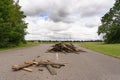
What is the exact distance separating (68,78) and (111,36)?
73062 millimetres

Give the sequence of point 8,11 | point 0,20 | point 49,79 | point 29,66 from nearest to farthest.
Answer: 1. point 49,79
2. point 29,66
3. point 0,20
4. point 8,11

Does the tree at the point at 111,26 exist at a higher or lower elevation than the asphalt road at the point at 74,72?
higher

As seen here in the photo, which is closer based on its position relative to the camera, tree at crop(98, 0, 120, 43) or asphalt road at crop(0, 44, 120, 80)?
asphalt road at crop(0, 44, 120, 80)

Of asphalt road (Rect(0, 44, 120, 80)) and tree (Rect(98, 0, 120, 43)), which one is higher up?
tree (Rect(98, 0, 120, 43))

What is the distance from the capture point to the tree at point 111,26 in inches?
3103

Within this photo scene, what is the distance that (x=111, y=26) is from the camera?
80062 millimetres

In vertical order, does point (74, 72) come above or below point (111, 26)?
below

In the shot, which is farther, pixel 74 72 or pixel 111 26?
pixel 111 26

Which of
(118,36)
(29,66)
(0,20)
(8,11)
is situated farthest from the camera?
(118,36)

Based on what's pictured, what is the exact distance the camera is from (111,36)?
79688 millimetres

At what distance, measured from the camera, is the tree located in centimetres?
7881

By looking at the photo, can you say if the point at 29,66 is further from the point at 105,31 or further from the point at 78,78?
the point at 105,31

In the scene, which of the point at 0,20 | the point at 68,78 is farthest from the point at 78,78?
the point at 0,20

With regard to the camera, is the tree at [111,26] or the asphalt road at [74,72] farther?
the tree at [111,26]
